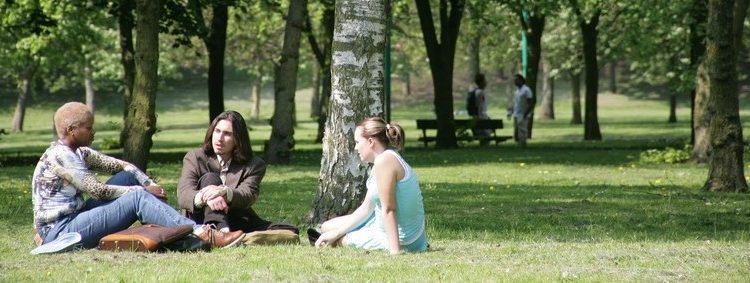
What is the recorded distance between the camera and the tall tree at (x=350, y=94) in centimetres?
1230

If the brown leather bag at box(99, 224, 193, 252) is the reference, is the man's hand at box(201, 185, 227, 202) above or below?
above

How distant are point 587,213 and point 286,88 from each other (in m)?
11.2

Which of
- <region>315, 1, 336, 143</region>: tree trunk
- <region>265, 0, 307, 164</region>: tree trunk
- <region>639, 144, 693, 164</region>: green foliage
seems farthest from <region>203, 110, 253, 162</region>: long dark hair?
<region>315, 1, 336, 143</region>: tree trunk

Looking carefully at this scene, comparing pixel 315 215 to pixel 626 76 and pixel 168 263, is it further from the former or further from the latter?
pixel 626 76

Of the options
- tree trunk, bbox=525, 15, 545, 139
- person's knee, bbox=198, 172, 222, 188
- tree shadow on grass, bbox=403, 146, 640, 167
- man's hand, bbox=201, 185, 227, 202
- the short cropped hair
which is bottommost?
tree shadow on grass, bbox=403, 146, 640, 167

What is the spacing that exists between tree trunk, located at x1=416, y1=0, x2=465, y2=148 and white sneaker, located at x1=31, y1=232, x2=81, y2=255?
24687 mm

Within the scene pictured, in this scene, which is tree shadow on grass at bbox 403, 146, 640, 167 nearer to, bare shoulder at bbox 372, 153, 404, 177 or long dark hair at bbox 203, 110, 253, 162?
long dark hair at bbox 203, 110, 253, 162

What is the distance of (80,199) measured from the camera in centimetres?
1054

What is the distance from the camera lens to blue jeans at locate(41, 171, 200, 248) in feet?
34.0

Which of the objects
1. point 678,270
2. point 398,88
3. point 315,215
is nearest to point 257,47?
point 398,88

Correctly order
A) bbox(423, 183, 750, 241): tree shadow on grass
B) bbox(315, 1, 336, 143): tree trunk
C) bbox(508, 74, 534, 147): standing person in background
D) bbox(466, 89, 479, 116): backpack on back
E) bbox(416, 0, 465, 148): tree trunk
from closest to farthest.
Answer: bbox(423, 183, 750, 241): tree shadow on grass < bbox(508, 74, 534, 147): standing person in background < bbox(416, 0, 465, 148): tree trunk < bbox(315, 1, 336, 143): tree trunk < bbox(466, 89, 479, 116): backpack on back

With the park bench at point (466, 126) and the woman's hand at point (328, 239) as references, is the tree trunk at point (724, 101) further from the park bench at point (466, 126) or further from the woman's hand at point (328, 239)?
the park bench at point (466, 126)

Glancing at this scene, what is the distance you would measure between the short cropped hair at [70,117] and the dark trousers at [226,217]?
45.5 inches

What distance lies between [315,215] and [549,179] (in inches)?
411
